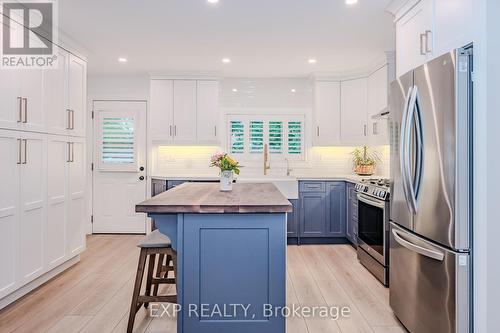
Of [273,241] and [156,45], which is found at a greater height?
[156,45]

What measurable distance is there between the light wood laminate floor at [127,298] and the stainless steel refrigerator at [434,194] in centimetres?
44

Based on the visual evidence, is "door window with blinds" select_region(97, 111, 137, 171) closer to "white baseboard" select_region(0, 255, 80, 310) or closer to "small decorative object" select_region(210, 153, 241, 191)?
"white baseboard" select_region(0, 255, 80, 310)

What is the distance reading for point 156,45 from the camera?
13.0ft

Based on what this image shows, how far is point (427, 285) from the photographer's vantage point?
6.71ft

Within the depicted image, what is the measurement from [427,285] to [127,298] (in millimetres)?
2319

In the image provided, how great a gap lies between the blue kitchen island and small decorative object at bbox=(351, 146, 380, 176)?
326cm

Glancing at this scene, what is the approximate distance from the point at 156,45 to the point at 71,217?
2144 mm

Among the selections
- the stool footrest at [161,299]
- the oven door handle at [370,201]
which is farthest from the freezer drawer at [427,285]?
the stool footrest at [161,299]

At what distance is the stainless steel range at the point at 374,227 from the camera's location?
10.5 feet

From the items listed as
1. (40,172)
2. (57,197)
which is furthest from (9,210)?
(57,197)

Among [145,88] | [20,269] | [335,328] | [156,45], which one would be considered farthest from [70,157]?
[335,328]

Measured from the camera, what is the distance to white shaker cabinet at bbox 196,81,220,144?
5188 millimetres
